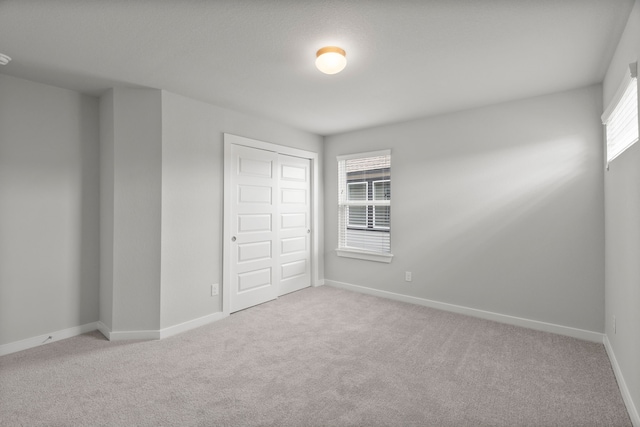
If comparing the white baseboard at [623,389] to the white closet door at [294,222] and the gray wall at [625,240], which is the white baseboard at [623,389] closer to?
the gray wall at [625,240]

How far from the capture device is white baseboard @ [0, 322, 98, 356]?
263 centimetres

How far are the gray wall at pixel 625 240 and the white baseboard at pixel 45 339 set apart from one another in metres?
4.41

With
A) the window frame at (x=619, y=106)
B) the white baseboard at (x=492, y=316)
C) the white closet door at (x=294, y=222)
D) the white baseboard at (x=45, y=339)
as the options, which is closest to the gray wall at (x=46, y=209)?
the white baseboard at (x=45, y=339)

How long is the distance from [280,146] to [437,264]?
2580 millimetres

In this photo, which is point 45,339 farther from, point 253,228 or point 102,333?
point 253,228

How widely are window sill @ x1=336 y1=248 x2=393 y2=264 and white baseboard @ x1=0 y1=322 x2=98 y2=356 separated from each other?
3151 millimetres

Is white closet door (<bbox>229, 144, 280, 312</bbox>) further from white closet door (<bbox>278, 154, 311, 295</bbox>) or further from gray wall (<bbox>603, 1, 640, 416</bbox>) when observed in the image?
gray wall (<bbox>603, 1, 640, 416</bbox>)

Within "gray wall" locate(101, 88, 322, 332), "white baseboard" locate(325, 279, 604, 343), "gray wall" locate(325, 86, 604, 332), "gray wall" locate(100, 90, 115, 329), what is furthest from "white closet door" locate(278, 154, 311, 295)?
"gray wall" locate(100, 90, 115, 329)

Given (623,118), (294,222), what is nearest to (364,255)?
(294,222)

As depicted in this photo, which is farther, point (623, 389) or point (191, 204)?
point (191, 204)

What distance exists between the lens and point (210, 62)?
2.41 metres

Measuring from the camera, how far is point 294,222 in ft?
14.7

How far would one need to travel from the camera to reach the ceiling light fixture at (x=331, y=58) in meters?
2.14

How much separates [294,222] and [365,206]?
1.08 m
